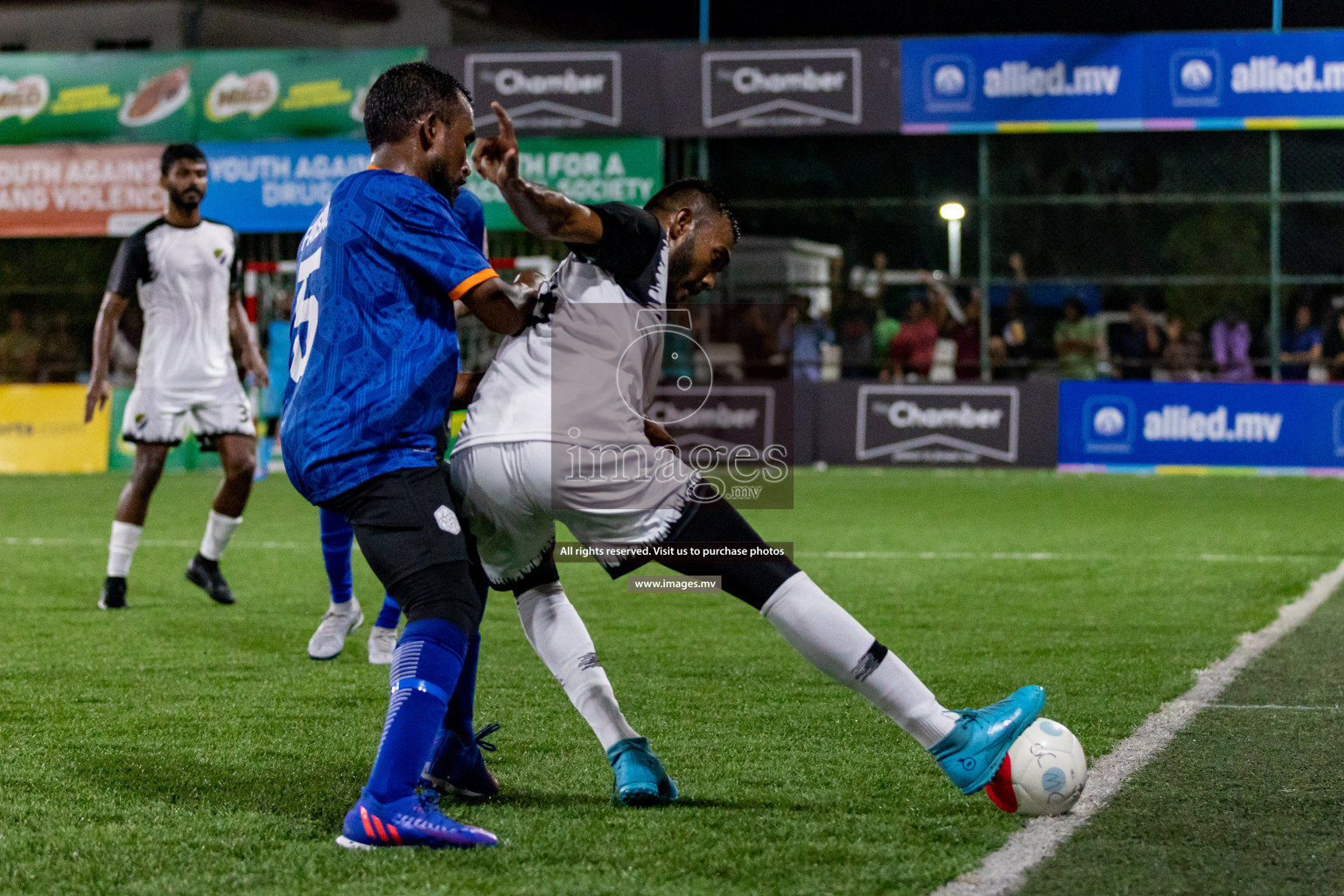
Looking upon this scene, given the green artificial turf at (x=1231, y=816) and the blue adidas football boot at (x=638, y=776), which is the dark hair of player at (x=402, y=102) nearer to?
the blue adidas football boot at (x=638, y=776)

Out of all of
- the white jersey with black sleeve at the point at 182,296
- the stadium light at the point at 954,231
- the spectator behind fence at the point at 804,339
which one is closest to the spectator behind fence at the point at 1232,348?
the stadium light at the point at 954,231

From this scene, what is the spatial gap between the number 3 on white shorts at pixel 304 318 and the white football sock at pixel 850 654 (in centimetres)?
122

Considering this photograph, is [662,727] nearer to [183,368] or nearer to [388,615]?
[388,615]

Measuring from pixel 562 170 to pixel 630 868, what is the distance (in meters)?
16.9

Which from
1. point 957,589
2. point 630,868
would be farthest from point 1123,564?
point 630,868

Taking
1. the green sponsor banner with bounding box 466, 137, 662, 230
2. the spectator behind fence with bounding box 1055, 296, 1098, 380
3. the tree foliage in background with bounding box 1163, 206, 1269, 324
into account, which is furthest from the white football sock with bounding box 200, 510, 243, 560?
the tree foliage in background with bounding box 1163, 206, 1269, 324

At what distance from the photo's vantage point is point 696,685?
5.71 meters

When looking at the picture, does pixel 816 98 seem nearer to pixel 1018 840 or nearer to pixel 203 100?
pixel 203 100

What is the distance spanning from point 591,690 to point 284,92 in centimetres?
1768

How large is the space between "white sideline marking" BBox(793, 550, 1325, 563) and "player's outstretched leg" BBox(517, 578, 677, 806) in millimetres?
5915

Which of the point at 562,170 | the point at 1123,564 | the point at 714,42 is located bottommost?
the point at 1123,564

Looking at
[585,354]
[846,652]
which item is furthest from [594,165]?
[846,652]

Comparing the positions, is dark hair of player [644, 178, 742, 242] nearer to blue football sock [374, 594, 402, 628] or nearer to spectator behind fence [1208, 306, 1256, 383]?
blue football sock [374, 594, 402, 628]

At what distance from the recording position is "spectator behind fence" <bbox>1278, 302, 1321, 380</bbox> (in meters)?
18.9
